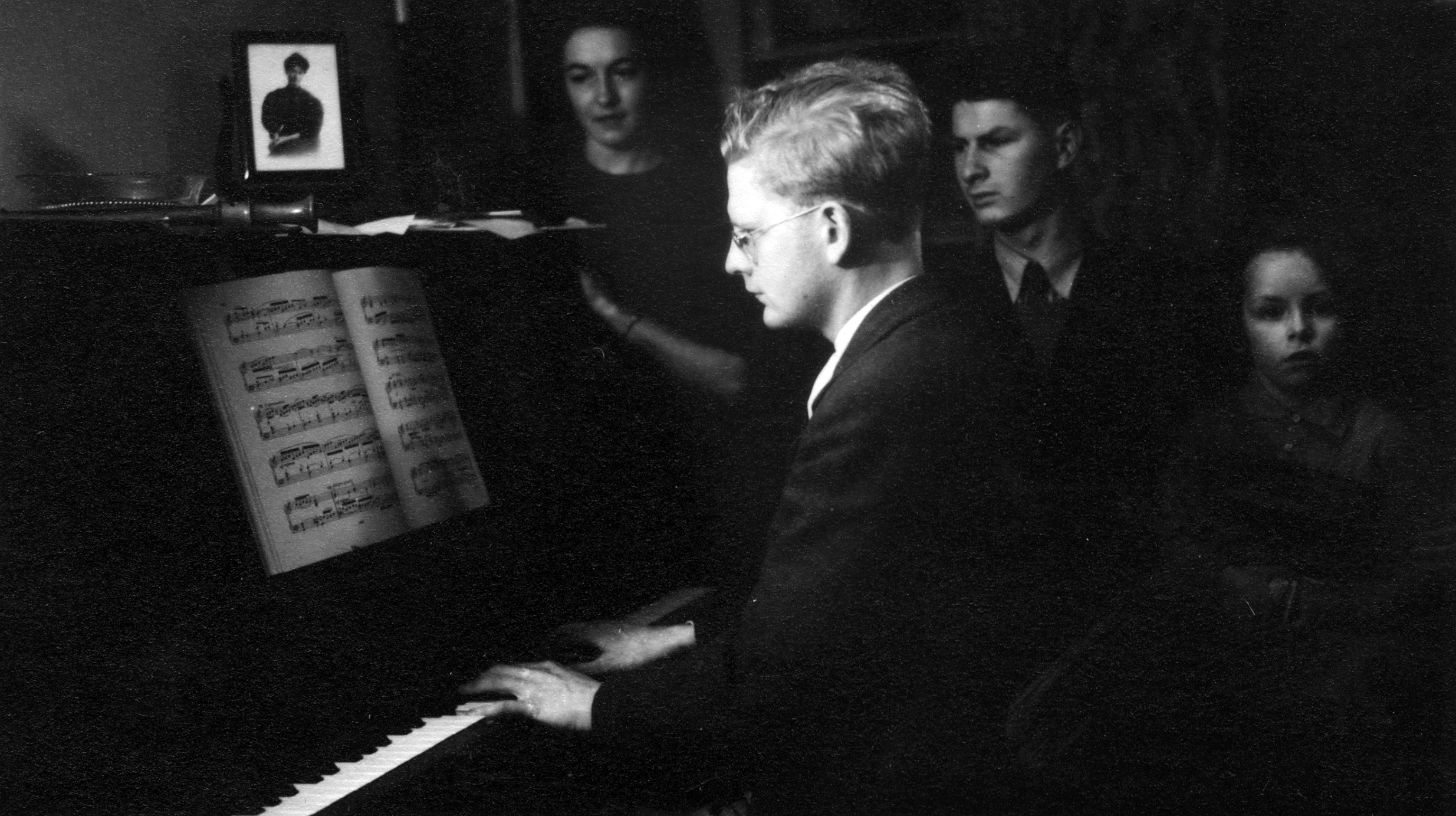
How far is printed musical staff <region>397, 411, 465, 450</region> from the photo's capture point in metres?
1.52

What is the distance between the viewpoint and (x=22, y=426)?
1214mm

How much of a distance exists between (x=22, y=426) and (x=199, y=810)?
51 cm

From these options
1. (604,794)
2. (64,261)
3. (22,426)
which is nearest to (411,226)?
(64,261)

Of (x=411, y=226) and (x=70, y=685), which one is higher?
(x=411, y=226)

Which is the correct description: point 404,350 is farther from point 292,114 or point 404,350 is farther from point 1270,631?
point 1270,631

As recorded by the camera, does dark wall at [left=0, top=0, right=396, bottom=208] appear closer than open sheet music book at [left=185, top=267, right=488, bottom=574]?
No

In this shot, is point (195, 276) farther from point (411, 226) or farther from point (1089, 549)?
point (1089, 549)

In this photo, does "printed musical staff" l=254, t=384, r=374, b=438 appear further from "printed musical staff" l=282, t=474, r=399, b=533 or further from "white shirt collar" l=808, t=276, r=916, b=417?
"white shirt collar" l=808, t=276, r=916, b=417

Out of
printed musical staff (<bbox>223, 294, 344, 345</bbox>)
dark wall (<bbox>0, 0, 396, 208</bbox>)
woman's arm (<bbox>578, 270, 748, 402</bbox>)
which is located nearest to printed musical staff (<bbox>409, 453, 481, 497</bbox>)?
printed musical staff (<bbox>223, 294, 344, 345</bbox>)

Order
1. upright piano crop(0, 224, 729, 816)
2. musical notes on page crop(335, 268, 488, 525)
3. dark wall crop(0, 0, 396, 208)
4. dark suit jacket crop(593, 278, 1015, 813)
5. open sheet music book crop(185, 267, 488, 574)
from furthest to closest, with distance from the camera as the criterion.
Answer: dark wall crop(0, 0, 396, 208) → dark suit jacket crop(593, 278, 1015, 813) → musical notes on page crop(335, 268, 488, 525) → open sheet music book crop(185, 267, 488, 574) → upright piano crop(0, 224, 729, 816)

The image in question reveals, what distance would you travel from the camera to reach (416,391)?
1.54 m

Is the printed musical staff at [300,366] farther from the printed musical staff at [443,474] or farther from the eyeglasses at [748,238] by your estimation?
the eyeglasses at [748,238]

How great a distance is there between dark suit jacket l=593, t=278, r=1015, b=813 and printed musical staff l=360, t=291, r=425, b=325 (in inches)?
24.5

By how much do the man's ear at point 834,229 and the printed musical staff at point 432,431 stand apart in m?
0.64
